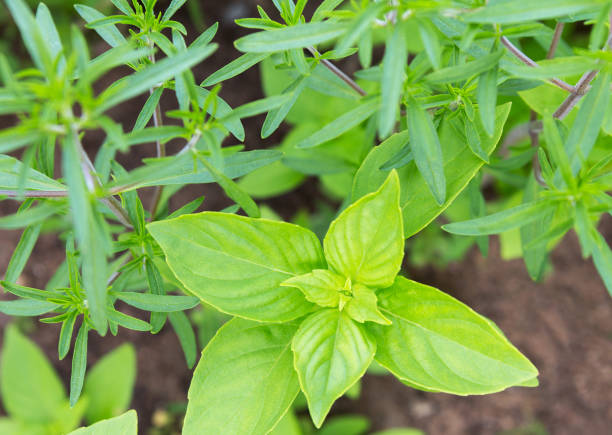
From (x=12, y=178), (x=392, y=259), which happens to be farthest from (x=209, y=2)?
(x=392, y=259)

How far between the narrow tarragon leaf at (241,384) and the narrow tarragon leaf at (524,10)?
62 centimetres

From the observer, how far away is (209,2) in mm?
2283

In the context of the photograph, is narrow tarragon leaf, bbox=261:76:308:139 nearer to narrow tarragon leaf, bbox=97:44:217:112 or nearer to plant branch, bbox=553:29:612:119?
narrow tarragon leaf, bbox=97:44:217:112

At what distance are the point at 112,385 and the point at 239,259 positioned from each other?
119cm

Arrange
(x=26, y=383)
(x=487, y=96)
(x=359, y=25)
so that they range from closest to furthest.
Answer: (x=359, y=25) → (x=487, y=96) → (x=26, y=383)

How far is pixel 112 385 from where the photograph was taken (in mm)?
1838

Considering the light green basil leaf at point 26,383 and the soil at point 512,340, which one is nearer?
the light green basil leaf at point 26,383

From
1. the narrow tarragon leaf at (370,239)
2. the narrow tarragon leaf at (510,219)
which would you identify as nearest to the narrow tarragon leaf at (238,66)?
the narrow tarragon leaf at (370,239)

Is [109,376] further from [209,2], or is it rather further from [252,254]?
[209,2]

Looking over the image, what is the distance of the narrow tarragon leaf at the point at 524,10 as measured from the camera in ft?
2.14

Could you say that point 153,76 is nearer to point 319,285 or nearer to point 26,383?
point 319,285

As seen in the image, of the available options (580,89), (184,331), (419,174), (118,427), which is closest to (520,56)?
(580,89)

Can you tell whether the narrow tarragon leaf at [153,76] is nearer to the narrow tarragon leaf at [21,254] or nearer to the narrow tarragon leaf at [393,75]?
the narrow tarragon leaf at [393,75]

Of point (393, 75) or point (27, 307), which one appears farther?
point (27, 307)
